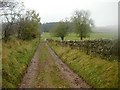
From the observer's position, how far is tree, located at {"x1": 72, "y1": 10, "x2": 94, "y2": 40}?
9341 centimetres

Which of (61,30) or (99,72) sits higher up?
(99,72)

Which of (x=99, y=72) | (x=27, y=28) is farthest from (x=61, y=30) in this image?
(x=99, y=72)

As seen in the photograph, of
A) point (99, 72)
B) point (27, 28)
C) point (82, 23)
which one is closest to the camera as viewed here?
point (99, 72)

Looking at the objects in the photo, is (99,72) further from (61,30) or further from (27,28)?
(61,30)

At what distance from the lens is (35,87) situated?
1894 cm

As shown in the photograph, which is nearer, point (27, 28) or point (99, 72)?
point (99, 72)

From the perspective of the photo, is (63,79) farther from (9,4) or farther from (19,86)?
(9,4)

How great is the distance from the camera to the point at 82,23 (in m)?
96.2

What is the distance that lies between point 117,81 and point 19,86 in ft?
21.7

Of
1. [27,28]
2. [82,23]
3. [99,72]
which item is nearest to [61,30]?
[82,23]

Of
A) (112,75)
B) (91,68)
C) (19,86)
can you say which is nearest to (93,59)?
(91,68)

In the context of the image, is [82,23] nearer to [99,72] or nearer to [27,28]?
[27,28]

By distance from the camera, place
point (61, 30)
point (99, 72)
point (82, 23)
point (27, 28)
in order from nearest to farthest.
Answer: point (99, 72), point (27, 28), point (82, 23), point (61, 30)

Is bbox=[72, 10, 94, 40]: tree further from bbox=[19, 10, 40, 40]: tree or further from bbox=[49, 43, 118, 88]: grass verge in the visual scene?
bbox=[49, 43, 118, 88]: grass verge
